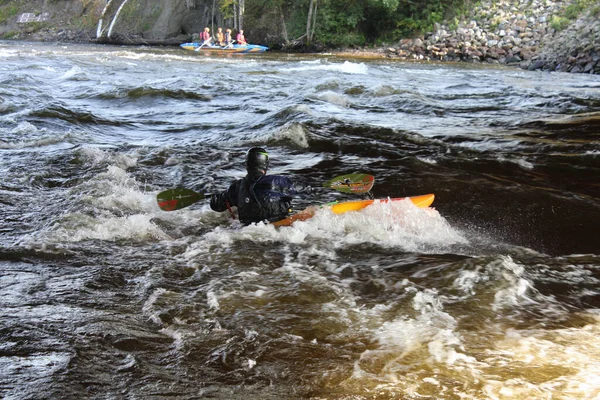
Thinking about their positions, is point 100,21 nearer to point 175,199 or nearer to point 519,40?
point 519,40

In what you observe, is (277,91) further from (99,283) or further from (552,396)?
(552,396)

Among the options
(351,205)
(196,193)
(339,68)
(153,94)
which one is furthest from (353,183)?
(339,68)

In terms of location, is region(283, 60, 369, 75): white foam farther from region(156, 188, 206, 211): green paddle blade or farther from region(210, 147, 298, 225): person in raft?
region(210, 147, 298, 225): person in raft

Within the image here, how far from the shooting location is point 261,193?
16.0ft

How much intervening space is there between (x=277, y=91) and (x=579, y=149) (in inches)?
302

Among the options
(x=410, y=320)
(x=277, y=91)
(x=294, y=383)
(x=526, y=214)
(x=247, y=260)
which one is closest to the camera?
Answer: (x=294, y=383)

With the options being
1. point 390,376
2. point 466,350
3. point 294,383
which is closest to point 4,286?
point 294,383

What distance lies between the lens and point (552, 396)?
2416mm

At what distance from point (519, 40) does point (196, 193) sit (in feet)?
67.7

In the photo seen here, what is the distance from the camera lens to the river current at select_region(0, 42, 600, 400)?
2629 mm

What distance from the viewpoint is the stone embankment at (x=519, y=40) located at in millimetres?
18353

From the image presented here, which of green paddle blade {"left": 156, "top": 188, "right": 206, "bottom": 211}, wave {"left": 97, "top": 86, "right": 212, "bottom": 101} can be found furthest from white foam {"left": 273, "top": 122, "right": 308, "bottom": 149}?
wave {"left": 97, "top": 86, "right": 212, "bottom": 101}

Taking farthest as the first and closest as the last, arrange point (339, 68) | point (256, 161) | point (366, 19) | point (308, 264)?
point (366, 19) → point (339, 68) → point (256, 161) → point (308, 264)

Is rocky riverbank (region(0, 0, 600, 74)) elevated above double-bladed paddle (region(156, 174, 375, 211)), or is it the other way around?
rocky riverbank (region(0, 0, 600, 74))
